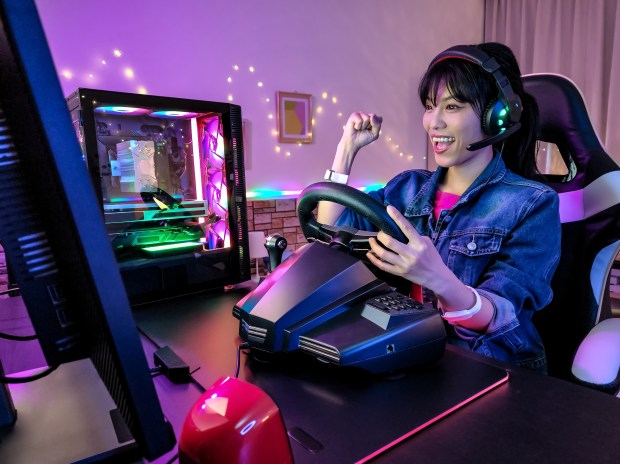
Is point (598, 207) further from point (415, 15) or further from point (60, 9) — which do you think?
point (415, 15)

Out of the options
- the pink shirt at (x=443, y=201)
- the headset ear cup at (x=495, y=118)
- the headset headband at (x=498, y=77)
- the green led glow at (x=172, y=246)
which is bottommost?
the green led glow at (x=172, y=246)

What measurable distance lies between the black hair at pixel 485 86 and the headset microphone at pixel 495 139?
7cm

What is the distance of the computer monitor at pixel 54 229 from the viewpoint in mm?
244

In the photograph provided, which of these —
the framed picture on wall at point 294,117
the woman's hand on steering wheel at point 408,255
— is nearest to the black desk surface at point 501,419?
the woman's hand on steering wheel at point 408,255

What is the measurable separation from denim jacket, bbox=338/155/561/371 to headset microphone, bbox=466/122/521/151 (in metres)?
0.10

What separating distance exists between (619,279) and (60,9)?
3613 mm

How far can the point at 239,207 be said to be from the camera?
1.27 metres

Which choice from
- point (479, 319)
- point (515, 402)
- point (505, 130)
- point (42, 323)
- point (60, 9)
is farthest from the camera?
point (60, 9)

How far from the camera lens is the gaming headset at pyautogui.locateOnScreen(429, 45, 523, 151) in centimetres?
91

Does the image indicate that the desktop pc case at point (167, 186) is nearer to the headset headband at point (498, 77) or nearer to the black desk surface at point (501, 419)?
the black desk surface at point (501, 419)

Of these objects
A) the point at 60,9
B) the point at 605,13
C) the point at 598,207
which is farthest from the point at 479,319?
the point at 605,13

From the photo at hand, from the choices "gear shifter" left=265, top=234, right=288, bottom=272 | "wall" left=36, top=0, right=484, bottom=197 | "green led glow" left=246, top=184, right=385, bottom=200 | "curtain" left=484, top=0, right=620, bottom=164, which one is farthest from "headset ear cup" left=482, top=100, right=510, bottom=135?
"curtain" left=484, top=0, right=620, bottom=164

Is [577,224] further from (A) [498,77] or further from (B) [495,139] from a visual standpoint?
(A) [498,77]

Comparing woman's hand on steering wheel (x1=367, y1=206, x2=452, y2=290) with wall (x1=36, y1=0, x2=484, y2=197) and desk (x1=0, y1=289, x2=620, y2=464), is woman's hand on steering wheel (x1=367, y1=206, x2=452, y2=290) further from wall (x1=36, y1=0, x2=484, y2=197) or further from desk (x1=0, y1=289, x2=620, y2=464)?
wall (x1=36, y1=0, x2=484, y2=197)
